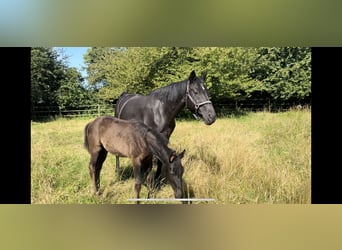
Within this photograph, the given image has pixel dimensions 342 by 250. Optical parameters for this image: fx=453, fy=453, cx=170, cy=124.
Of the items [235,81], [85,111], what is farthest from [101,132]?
[235,81]

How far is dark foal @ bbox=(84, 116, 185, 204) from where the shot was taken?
3.88 meters

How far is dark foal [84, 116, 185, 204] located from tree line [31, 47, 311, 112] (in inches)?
9.9

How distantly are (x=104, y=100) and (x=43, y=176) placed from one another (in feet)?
2.84

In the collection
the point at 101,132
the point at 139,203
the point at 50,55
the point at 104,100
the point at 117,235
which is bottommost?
the point at 117,235

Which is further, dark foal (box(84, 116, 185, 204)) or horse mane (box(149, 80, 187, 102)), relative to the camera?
horse mane (box(149, 80, 187, 102))

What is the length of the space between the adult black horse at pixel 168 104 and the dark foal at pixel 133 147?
86 mm

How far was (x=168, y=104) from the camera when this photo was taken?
4.01 m

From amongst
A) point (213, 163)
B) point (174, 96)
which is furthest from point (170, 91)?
point (213, 163)

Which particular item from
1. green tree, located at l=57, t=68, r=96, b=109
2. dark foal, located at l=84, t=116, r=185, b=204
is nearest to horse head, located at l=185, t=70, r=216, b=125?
dark foal, located at l=84, t=116, r=185, b=204

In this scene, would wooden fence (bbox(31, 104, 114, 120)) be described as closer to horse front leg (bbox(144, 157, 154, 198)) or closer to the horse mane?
the horse mane

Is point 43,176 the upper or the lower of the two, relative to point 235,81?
lower

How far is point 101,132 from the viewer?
4.02m

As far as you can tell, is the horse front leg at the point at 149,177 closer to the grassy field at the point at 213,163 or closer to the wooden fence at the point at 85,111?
the grassy field at the point at 213,163
